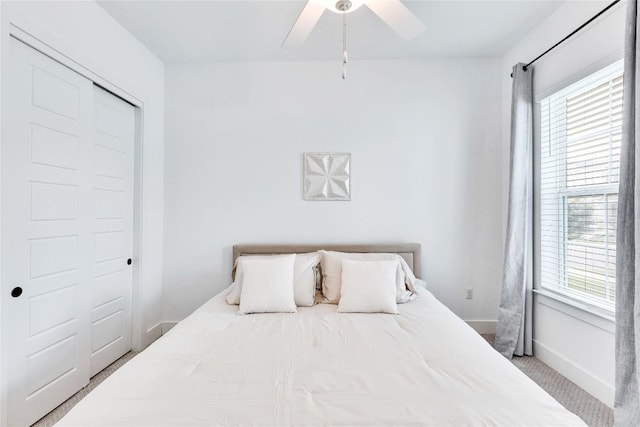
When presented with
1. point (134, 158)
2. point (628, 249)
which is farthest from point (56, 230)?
point (628, 249)

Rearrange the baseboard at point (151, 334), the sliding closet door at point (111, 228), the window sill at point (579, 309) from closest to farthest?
the window sill at point (579, 309), the sliding closet door at point (111, 228), the baseboard at point (151, 334)

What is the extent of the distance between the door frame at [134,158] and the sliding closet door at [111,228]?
0.04 meters

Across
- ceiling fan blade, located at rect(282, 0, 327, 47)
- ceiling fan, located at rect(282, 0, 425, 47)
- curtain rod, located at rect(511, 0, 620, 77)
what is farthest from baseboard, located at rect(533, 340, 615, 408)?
ceiling fan blade, located at rect(282, 0, 327, 47)

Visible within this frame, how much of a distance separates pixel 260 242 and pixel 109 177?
1392mm

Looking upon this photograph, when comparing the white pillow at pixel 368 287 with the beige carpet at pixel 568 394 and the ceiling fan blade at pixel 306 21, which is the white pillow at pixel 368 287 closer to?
the beige carpet at pixel 568 394

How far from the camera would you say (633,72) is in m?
1.65

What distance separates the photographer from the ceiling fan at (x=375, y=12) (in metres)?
1.56

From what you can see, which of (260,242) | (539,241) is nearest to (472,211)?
(539,241)

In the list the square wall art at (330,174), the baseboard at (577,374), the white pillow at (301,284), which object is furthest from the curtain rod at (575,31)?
the white pillow at (301,284)

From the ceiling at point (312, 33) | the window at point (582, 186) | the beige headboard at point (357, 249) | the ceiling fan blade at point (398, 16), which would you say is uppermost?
the ceiling at point (312, 33)

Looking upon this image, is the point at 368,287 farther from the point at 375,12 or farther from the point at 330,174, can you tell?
the point at 375,12

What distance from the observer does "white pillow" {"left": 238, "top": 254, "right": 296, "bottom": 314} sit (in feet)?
7.27

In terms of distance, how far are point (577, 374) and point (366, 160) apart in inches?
92.4

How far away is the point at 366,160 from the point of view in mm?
3076
